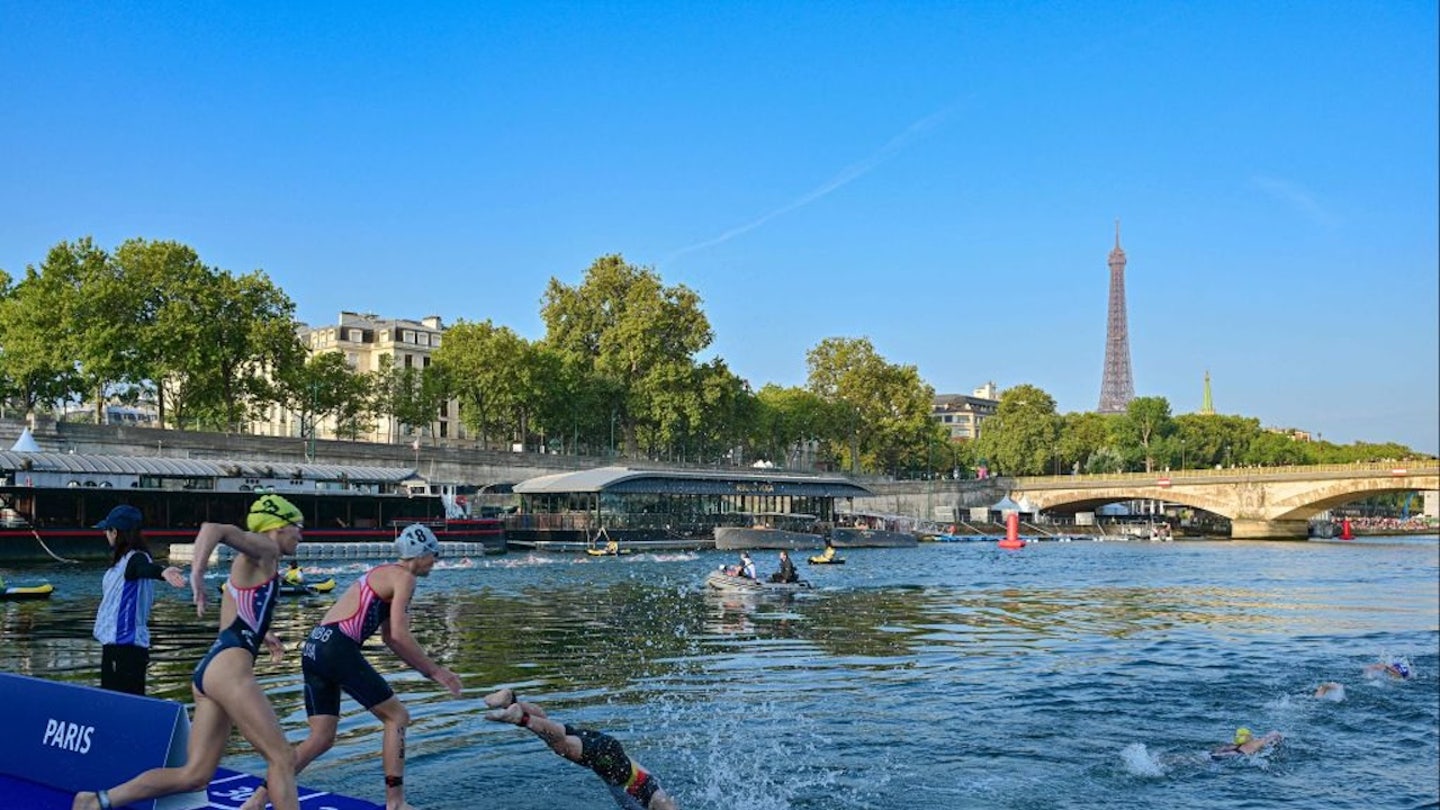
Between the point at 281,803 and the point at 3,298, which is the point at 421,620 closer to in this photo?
the point at 281,803

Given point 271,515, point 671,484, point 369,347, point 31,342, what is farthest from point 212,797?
point 369,347

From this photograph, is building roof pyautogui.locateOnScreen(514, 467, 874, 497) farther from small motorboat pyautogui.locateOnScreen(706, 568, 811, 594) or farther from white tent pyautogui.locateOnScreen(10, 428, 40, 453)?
small motorboat pyautogui.locateOnScreen(706, 568, 811, 594)

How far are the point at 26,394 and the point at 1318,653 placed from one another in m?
73.5

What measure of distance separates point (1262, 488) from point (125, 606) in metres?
120

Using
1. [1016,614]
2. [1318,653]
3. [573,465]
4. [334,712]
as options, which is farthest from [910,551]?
[334,712]

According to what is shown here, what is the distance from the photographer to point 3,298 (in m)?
77.6

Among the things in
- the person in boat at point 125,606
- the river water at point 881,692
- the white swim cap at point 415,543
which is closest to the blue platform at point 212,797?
the person in boat at point 125,606

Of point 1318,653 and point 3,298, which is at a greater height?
point 3,298

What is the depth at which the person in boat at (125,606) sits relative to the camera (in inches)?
449

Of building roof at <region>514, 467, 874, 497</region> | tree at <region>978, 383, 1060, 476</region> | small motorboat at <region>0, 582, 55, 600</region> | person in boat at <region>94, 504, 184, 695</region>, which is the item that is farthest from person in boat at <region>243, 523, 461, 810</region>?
tree at <region>978, 383, 1060, 476</region>

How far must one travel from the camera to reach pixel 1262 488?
381ft

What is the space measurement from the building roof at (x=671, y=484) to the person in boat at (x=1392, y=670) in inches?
2323

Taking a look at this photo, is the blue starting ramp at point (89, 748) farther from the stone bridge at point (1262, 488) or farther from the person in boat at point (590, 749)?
the stone bridge at point (1262, 488)

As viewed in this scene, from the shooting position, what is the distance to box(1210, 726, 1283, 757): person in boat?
16.4m
